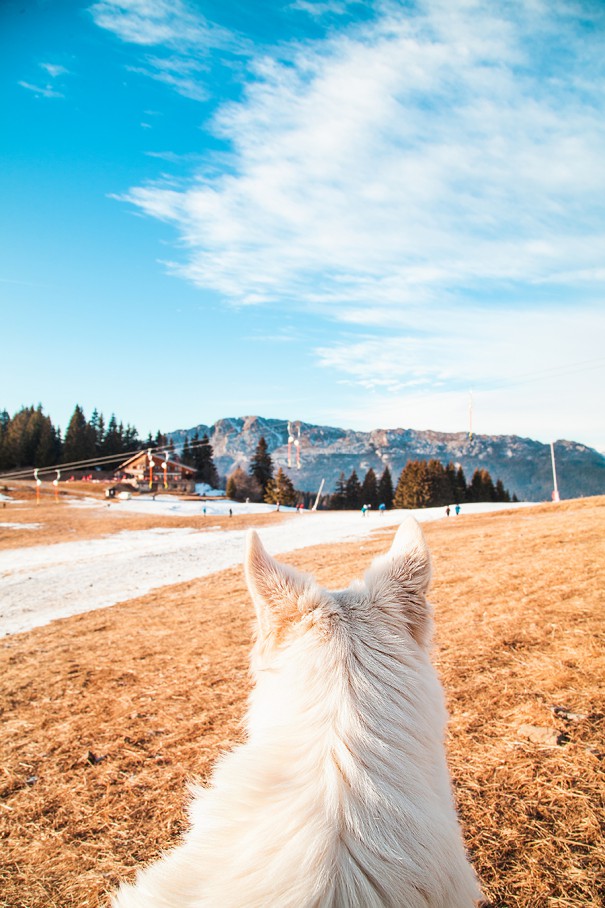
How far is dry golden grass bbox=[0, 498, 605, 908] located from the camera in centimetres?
291

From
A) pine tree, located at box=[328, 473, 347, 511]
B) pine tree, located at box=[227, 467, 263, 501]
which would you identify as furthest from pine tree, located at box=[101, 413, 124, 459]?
pine tree, located at box=[328, 473, 347, 511]

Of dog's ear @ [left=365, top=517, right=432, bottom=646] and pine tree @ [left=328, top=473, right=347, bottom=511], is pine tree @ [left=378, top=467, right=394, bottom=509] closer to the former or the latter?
pine tree @ [left=328, top=473, right=347, bottom=511]

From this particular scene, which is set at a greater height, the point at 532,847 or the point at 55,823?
the point at 532,847

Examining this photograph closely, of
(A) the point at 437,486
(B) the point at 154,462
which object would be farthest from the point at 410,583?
(B) the point at 154,462

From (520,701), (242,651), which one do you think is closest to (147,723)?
(242,651)

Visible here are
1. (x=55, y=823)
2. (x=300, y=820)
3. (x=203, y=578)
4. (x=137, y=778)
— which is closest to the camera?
(x=300, y=820)

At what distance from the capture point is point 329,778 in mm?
1469

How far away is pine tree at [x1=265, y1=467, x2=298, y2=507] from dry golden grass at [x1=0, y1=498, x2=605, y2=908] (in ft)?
197

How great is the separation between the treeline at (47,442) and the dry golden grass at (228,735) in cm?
7530

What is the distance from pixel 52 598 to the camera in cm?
1451

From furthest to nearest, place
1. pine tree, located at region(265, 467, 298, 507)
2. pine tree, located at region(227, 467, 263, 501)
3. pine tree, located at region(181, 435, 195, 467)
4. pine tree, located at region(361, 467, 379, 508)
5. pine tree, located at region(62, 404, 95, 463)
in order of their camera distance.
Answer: pine tree, located at region(181, 435, 195, 467)
pine tree, located at region(62, 404, 95, 463)
pine tree, located at region(361, 467, 379, 508)
pine tree, located at region(227, 467, 263, 501)
pine tree, located at region(265, 467, 298, 507)

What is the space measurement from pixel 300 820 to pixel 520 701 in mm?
3853

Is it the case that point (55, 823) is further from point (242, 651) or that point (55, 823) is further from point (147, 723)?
point (242, 651)

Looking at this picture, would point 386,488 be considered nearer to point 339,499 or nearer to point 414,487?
point 339,499
